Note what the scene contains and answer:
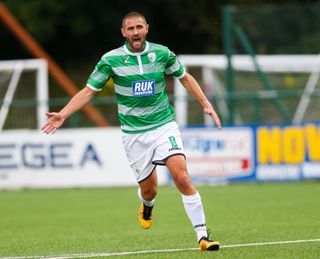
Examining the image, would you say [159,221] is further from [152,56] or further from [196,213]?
[152,56]

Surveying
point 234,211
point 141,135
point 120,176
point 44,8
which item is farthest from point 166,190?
point 44,8

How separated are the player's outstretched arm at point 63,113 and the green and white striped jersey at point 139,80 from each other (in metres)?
0.13

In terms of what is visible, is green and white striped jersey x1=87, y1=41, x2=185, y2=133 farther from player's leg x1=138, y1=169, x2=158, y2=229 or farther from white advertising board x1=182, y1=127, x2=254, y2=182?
white advertising board x1=182, y1=127, x2=254, y2=182

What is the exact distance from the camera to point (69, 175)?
2138 cm

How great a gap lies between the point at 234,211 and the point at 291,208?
0.87 m

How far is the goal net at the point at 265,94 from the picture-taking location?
22317mm

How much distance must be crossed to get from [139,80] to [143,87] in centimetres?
8

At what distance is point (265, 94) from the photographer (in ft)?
75.4

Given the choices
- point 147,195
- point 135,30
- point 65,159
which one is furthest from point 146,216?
point 65,159

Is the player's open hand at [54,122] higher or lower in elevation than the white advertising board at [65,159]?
higher

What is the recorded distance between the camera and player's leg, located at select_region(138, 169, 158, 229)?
10343mm

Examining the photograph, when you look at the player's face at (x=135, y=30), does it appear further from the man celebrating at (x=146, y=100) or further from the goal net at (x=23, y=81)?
the goal net at (x=23, y=81)

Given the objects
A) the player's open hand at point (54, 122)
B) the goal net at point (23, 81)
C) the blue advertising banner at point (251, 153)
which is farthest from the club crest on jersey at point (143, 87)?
the goal net at point (23, 81)

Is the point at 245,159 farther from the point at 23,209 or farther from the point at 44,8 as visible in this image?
the point at 44,8
